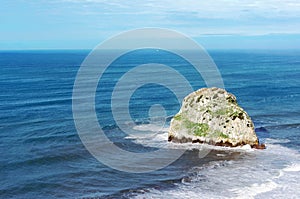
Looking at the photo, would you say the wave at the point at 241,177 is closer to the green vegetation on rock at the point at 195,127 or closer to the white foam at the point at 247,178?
the white foam at the point at 247,178

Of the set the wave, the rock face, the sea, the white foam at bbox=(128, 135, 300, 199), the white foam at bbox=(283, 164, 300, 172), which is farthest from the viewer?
the rock face

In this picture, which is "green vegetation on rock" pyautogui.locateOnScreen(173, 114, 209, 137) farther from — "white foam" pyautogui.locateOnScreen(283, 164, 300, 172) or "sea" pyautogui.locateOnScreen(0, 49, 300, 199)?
"white foam" pyautogui.locateOnScreen(283, 164, 300, 172)

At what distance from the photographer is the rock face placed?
42.2 meters

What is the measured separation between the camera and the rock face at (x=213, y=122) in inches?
1662

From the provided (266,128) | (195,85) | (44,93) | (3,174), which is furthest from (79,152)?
(195,85)

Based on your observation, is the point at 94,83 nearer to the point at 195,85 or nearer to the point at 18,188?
the point at 195,85

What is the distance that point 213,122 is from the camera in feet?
142

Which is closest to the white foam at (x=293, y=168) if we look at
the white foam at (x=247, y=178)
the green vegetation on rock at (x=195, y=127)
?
the white foam at (x=247, y=178)

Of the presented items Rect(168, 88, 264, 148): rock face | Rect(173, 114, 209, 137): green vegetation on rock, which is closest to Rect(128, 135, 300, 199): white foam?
Rect(168, 88, 264, 148): rock face

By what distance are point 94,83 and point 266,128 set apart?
55790 millimetres

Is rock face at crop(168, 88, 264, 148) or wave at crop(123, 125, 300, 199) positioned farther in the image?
rock face at crop(168, 88, 264, 148)

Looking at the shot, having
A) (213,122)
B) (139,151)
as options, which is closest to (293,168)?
(213,122)

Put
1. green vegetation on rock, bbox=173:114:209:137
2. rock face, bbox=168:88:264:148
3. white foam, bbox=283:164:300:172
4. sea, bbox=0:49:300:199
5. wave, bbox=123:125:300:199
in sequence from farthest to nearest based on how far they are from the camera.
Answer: green vegetation on rock, bbox=173:114:209:137 < rock face, bbox=168:88:264:148 < white foam, bbox=283:164:300:172 < sea, bbox=0:49:300:199 < wave, bbox=123:125:300:199

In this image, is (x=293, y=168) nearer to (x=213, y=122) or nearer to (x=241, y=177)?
(x=241, y=177)
